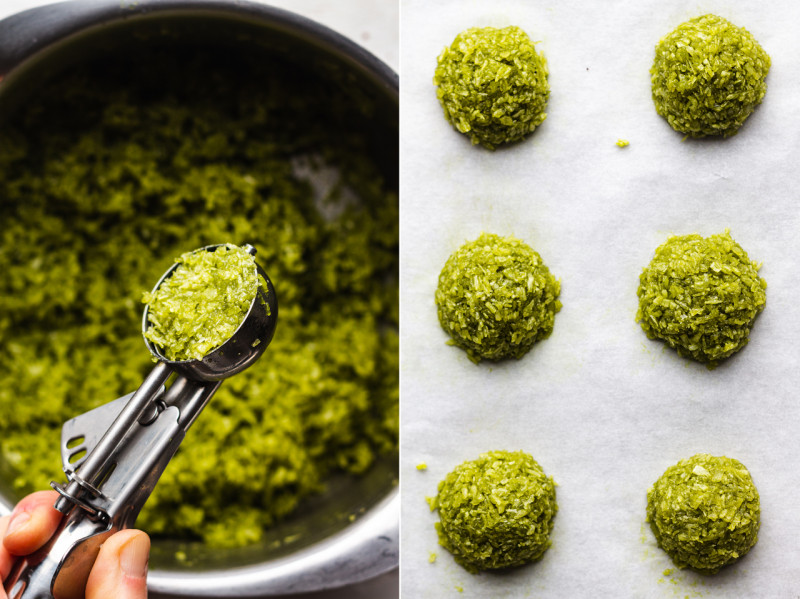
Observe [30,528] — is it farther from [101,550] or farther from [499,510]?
[499,510]

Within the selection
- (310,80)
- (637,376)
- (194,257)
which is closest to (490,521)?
(637,376)

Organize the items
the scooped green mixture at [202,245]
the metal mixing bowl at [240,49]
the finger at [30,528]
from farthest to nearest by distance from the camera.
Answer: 1. the scooped green mixture at [202,245]
2. the metal mixing bowl at [240,49]
3. the finger at [30,528]

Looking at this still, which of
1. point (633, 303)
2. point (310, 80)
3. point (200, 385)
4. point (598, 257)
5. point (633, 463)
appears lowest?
point (633, 463)

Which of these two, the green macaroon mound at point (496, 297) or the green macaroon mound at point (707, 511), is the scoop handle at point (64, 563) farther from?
the green macaroon mound at point (707, 511)

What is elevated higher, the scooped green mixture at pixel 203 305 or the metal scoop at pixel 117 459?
the scooped green mixture at pixel 203 305

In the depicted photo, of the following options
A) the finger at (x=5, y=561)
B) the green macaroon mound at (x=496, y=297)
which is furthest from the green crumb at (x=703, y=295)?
the finger at (x=5, y=561)

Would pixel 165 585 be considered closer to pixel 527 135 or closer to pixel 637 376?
pixel 637 376

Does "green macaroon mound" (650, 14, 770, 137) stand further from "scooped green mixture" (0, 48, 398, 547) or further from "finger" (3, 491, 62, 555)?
"finger" (3, 491, 62, 555)
